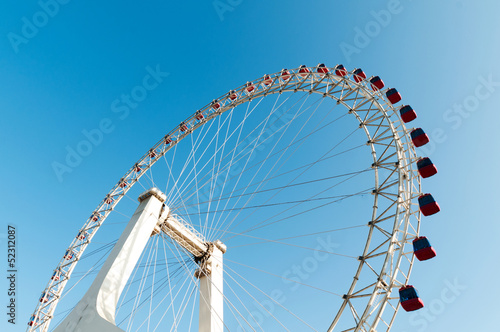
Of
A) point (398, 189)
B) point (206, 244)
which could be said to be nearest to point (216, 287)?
point (206, 244)

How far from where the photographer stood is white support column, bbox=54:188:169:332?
12930 mm

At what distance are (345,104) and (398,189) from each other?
6365 millimetres

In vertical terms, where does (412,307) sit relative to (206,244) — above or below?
above

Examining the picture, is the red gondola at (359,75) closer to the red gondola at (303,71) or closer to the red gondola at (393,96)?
the red gondola at (393,96)

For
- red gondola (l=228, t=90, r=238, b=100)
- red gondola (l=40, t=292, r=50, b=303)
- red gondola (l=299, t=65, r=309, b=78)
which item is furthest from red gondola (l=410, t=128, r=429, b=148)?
red gondola (l=40, t=292, r=50, b=303)

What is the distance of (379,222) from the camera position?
49.7ft

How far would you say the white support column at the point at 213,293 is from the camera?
57.7 ft

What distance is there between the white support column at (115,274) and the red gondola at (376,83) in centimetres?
1342

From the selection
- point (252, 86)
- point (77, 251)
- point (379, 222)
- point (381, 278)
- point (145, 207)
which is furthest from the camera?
point (77, 251)

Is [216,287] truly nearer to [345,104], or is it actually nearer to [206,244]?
[206,244]

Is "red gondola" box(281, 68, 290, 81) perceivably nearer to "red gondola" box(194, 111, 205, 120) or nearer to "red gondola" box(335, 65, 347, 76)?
"red gondola" box(335, 65, 347, 76)

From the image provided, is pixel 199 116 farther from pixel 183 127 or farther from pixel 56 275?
pixel 56 275

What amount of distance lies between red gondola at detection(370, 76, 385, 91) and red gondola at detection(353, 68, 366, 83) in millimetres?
632

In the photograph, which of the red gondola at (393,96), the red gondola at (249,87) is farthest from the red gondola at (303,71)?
the red gondola at (393,96)
